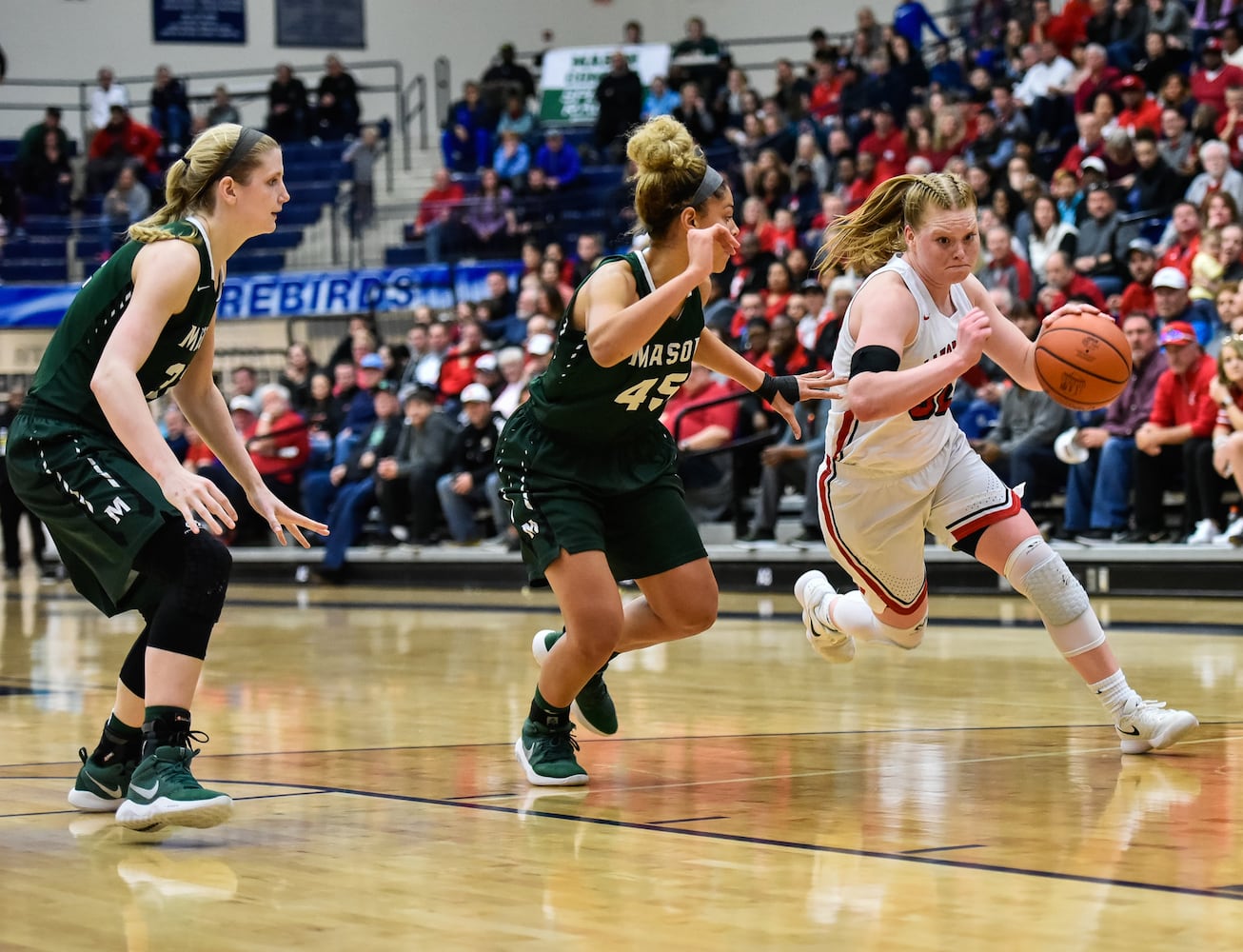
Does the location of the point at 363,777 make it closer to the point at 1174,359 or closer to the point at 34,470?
the point at 34,470

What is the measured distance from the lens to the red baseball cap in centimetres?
1031

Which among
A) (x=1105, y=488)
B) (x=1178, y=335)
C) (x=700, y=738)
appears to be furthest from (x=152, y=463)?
(x=1105, y=488)

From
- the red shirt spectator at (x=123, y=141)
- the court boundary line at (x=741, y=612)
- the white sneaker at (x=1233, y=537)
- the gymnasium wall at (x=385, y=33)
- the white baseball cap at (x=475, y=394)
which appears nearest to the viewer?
the court boundary line at (x=741, y=612)

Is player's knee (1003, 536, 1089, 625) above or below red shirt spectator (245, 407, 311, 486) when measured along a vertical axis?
above

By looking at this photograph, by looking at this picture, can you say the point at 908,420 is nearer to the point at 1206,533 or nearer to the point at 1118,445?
the point at 1206,533

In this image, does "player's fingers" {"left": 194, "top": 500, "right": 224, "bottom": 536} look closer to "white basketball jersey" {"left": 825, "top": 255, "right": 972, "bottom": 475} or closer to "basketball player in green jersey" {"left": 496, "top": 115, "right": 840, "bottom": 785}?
"basketball player in green jersey" {"left": 496, "top": 115, "right": 840, "bottom": 785}

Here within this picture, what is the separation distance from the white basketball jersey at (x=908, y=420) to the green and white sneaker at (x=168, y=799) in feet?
6.77

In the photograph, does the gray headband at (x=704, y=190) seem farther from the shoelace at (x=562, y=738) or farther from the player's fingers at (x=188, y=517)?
the player's fingers at (x=188, y=517)

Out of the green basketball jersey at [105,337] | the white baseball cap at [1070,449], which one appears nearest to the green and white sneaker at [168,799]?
the green basketball jersey at [105,337]

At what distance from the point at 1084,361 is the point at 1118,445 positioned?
19.9 feet

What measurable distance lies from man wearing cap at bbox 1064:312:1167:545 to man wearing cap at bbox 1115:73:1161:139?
3534 millimetres

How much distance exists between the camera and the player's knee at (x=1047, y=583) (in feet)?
15.7

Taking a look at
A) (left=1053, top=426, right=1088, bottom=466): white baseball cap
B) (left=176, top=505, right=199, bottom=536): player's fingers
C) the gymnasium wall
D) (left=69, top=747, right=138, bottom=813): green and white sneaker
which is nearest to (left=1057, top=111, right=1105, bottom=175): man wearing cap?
(left=1053, top=426, right=1088, bottom=466): white baseball cap

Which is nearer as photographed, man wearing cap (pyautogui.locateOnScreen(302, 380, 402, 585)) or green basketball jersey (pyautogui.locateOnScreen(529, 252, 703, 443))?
green basketball jersey (pyautogui.locateOnScreen(529, 252, 703, 443))
